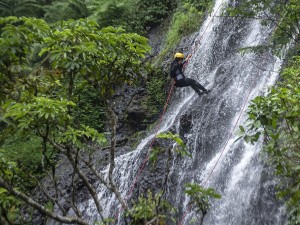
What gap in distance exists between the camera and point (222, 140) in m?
8.28

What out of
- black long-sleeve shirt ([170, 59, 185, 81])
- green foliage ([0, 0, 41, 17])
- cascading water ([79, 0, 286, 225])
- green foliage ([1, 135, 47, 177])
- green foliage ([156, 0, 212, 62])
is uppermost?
green foliage ([0, 0, 41, 17])

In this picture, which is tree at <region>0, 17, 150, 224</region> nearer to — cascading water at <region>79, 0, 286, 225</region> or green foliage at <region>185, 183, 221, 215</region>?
green foliage at <region>185, 183, 221, 215</region>

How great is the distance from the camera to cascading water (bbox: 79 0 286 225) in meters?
6.65

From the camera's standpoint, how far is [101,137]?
4.32 metres

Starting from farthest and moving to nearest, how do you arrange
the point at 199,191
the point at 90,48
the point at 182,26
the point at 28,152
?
the point at 182,26, the point at 28,152, the point at 90,48, the point at 199,191

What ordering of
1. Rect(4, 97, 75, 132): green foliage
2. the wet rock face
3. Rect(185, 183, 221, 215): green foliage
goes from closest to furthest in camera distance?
1. Rect(185, 183, 221, 215): green foliage
2. Rect(4, 97, 75, 132): green foliage
3. the wet rock face

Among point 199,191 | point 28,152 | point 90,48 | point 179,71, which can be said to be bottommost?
point 28,152

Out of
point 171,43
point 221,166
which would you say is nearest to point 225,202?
point 221,166

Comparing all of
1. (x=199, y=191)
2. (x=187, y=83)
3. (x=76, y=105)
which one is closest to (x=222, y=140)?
(x=187, y=83)

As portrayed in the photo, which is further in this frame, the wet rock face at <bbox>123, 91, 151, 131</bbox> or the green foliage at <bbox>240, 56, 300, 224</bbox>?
the wet rock face at <bbox>123, 91, 151, 131</bbox>

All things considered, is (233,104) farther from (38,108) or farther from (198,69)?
(38,108)

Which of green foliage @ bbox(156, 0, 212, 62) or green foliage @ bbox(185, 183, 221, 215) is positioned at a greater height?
green foliage @ bbox(185, 183, 221, 215)

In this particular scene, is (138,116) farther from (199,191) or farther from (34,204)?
(199,191)

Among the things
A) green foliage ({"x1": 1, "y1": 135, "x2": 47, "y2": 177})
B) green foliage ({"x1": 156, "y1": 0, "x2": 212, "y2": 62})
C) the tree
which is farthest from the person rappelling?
green foliage ({"x1": 1, "y1": 135, "x2": 47, "y2": 177})
